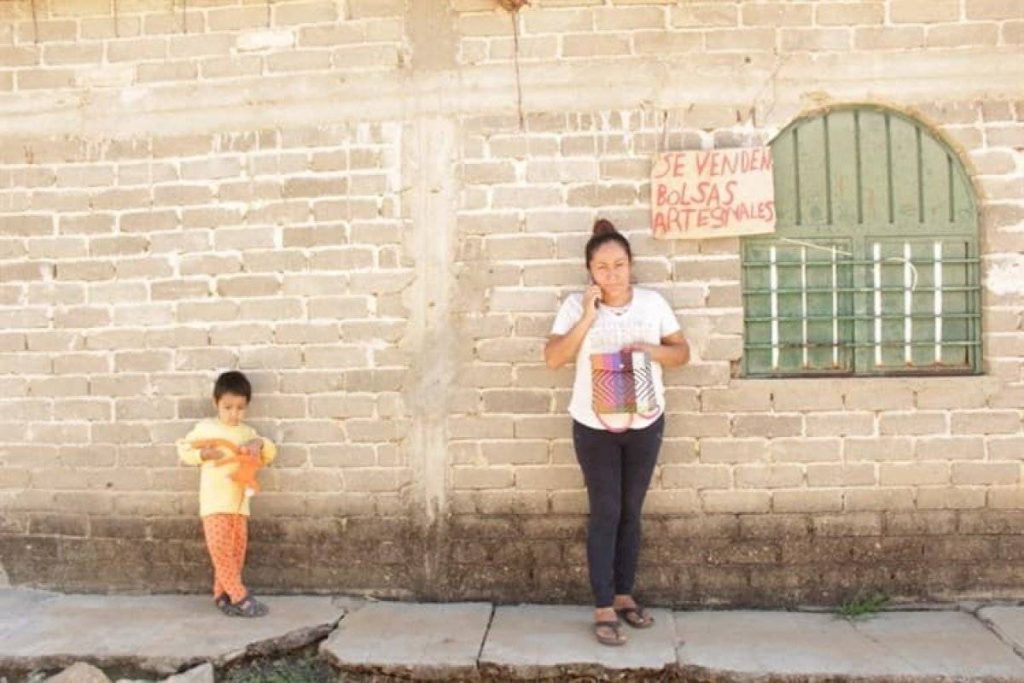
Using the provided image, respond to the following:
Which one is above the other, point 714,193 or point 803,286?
point 714,193

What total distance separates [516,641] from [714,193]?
2246mm

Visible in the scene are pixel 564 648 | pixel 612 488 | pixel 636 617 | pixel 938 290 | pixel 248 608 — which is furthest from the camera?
pixel 938 290

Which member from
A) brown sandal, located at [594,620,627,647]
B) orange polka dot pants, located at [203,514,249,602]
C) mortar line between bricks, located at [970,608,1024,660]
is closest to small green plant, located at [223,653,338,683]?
orange polka dot pants, located at [203,514,249,602]

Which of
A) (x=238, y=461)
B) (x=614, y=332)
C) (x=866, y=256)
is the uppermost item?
(x=866, y=256)

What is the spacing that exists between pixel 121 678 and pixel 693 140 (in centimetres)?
352

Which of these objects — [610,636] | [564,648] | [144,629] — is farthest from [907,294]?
[144,629]

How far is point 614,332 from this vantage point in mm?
4035

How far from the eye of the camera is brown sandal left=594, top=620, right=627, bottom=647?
3846 millimetres

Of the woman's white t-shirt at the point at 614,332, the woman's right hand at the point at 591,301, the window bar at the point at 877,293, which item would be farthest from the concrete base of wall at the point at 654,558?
the woman's right hand at the point at 591,301

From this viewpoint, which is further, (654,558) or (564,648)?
(654,558)

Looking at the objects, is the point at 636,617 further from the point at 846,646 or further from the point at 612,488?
the point at 846,646

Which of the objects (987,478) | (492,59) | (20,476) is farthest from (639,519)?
(20,476)

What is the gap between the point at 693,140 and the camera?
14.4 feet

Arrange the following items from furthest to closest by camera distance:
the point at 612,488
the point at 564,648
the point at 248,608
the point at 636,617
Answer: the point at 248,608, the point at 636,617, the point at 612,488, the point at 564,648
